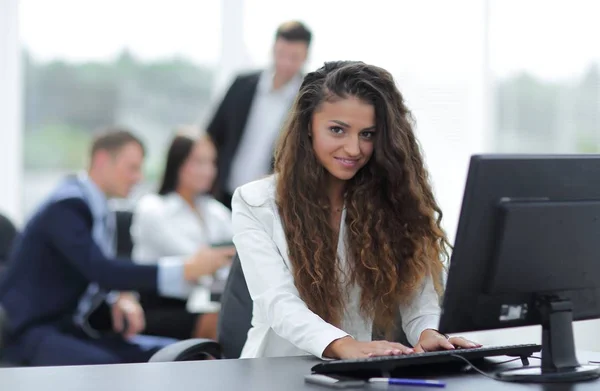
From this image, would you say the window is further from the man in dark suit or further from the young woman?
the young woman

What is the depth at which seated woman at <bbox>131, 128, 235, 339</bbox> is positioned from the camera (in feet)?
A: 13.1

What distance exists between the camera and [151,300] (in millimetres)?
3902

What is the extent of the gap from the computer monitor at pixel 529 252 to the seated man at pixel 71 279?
1.75 metres

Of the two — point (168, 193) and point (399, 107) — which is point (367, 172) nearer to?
point (399, 107)

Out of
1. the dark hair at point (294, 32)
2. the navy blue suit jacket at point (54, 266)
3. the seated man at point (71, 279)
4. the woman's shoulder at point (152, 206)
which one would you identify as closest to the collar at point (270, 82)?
the dark hair at point (294, 32)

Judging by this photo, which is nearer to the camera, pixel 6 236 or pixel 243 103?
pixel 6 236

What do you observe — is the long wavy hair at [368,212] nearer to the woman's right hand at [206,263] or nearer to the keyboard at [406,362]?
the keyboard at [406,362]

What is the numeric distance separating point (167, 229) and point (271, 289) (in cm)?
200

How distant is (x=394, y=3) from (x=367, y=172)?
2.45 metres

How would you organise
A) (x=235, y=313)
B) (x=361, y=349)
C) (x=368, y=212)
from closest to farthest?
(x=361, y=349), (x=368, y=212), (x=235, y=313)

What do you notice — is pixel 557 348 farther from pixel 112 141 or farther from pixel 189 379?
pixel 112 141

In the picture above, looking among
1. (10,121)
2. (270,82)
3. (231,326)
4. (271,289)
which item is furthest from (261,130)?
(271,289)

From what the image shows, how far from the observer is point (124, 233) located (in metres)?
4.06

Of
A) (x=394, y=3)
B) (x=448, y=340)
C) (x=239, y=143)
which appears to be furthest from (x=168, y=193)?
(x=448, y=340)
